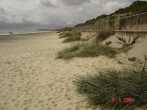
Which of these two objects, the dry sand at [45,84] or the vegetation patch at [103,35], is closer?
the dry sand at [45,84]

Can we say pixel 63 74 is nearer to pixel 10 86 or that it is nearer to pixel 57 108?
pixel 10 86

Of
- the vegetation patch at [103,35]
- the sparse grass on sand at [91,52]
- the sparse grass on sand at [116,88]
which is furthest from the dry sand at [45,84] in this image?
the vegetation patch at [103,35]

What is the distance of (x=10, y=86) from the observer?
23.3ft

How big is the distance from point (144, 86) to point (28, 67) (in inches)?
224

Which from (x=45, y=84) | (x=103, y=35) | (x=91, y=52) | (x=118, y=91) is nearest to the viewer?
(x=118, y=91)

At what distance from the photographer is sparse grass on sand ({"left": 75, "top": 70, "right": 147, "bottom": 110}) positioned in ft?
15.8

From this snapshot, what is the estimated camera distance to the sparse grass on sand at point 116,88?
15.8 feet

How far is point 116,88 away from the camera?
5.02m

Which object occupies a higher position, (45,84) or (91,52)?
(91,52)

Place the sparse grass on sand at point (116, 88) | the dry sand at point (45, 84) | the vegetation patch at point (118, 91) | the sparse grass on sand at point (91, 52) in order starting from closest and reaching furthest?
the vegetation patch at point (118, 91) → the sparse grass on sand at point (116, 88) → the dry sand at point (45, 84) → the sparse grass on sand at point (91, 52)

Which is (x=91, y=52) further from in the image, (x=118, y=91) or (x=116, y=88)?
(x=118, y=91)

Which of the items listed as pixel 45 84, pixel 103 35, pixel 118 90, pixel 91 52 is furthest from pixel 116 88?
pixel 103 35

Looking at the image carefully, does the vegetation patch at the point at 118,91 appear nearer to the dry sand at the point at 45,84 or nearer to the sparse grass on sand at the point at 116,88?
the sparse grass on sand at the point at 116,88

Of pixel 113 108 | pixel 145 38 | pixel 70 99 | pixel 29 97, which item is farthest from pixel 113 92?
pixel 145 38
